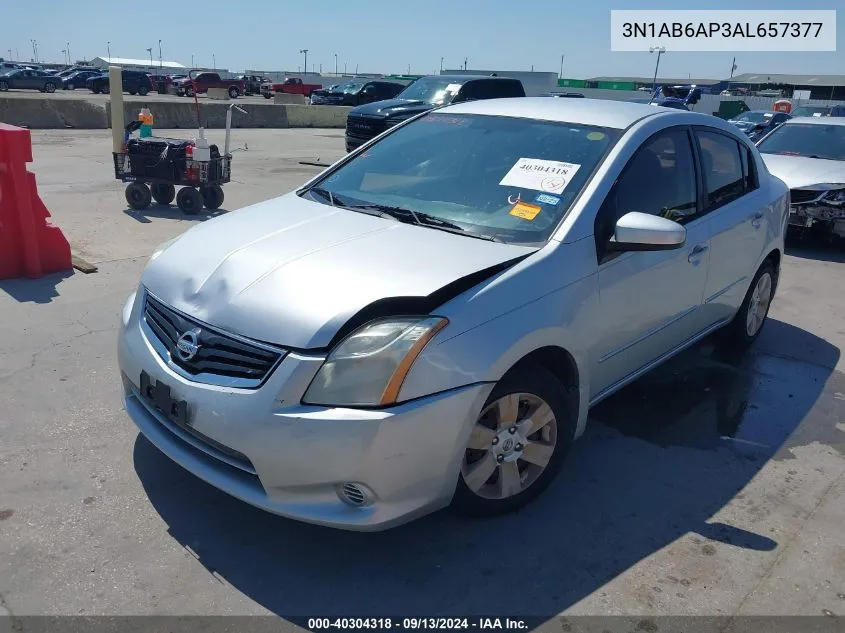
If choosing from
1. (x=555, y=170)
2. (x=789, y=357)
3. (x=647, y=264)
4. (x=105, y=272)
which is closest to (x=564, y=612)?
(x=647, y=264)

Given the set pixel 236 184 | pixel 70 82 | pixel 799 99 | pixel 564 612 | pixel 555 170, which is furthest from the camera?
pixel 799 99

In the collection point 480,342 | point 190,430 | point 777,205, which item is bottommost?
point 190,430

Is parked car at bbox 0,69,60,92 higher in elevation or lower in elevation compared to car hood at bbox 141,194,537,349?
higher

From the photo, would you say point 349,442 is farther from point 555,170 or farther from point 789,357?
point 789,357

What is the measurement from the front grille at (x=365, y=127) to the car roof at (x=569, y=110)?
985 cm

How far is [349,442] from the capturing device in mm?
2430

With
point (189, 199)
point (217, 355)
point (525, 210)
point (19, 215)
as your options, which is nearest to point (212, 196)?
point (189, 199)

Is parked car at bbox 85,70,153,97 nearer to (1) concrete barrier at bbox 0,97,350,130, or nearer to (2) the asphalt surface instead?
(1) concrete barrier at bbox 0,97,350,130

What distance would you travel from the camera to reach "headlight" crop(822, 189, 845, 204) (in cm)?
843

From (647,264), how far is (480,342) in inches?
52.5

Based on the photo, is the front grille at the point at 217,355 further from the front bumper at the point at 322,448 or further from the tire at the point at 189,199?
the tire at the point at 189,199

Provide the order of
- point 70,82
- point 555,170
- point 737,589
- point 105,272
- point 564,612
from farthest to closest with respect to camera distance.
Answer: point 70,82 → point 105,272 → point 555,170 → point 737,589 → point 564,612

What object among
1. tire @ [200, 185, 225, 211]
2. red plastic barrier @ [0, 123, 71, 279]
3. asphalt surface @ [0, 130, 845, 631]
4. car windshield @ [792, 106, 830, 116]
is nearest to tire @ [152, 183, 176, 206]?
tire @ [200, 185, 225, 211]

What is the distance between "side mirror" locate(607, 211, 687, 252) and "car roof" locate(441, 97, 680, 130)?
69 centimetres
